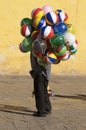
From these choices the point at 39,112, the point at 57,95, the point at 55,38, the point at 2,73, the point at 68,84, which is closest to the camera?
the point at 55,38

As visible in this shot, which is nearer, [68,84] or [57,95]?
[57,95]

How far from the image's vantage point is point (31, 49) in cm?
823

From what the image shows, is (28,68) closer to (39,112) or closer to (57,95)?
(57,95)

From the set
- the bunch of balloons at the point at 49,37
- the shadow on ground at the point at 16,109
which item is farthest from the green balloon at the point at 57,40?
the shadow on ground at the point at 16,109

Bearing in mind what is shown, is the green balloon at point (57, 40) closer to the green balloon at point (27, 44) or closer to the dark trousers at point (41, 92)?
the green balloon at point (27, 44)

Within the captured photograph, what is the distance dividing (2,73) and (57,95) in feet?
8.65

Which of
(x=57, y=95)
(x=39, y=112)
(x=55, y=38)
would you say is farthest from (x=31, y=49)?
(x=57, y=95)

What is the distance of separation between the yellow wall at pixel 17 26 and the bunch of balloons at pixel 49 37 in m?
4.53

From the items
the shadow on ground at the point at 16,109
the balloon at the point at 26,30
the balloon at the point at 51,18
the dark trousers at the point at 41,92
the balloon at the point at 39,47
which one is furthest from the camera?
the shadow on ground at the point at 16,109

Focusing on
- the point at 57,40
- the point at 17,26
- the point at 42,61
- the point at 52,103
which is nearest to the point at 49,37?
the point at 57,40

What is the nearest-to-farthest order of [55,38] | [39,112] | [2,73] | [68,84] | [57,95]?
[55,38]
[39,112]
[57,95]
[68,84]
[2,73]

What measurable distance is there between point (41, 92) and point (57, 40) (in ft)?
3.24

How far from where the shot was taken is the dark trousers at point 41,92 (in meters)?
8.47

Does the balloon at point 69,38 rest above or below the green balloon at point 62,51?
above
